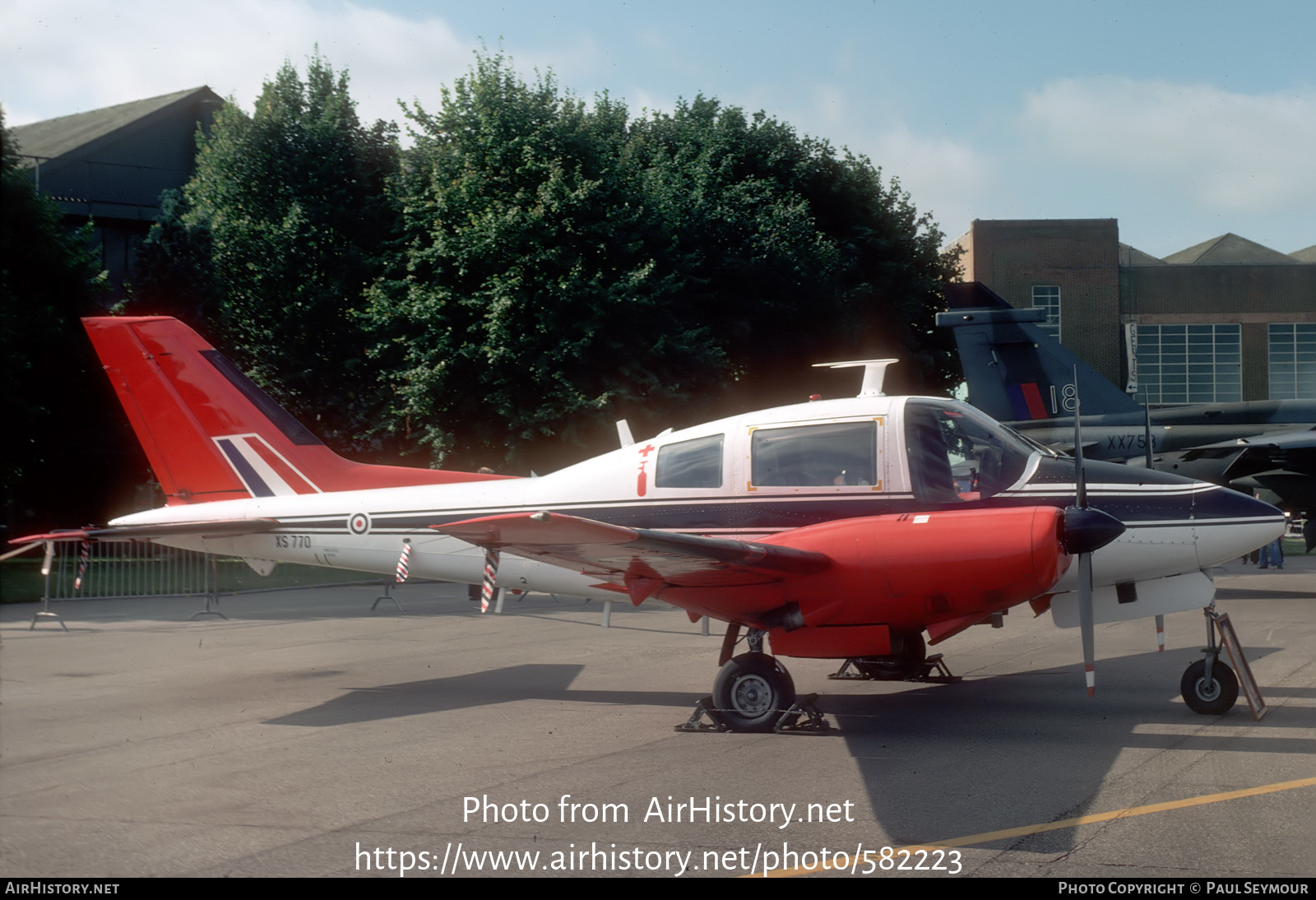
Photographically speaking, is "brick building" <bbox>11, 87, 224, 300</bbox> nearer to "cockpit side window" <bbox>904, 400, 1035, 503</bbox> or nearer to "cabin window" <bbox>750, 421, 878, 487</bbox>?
"cabin window" <bbox>750, 421, 878, 487</bbox>

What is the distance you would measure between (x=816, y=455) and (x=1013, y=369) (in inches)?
484

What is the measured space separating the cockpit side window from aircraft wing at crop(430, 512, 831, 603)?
1.33 metres

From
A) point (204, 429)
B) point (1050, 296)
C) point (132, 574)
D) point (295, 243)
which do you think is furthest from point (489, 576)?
point (1050, 296)

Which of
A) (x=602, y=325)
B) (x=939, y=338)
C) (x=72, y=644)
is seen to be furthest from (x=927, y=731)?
(x=939, y=338)

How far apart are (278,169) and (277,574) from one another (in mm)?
12419

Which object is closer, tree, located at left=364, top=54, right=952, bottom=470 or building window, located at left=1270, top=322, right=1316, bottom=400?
tree, located at left=364, top=54, right=952, bottom=470

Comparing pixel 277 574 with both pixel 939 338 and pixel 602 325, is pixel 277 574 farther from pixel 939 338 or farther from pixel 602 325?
pixel 939 338

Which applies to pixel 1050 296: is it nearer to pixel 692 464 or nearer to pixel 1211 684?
pixel 1211 684

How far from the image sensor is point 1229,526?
871 centimetres

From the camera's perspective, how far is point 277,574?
26.0m

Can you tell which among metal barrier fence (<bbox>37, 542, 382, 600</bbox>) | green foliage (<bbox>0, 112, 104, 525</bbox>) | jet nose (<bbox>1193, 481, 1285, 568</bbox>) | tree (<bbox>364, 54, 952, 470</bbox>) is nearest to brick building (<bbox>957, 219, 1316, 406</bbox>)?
tree (<bbox>364, 54, 952, 470</bbox>)

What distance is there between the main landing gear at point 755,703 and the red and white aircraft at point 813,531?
2cm

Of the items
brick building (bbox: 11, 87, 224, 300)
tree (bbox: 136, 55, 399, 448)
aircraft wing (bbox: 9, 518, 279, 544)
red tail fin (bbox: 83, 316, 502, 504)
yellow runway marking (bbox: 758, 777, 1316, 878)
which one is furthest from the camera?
brick building (bbox: 11, 87, 224, 300)

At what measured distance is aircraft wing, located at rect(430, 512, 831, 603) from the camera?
724 cm
